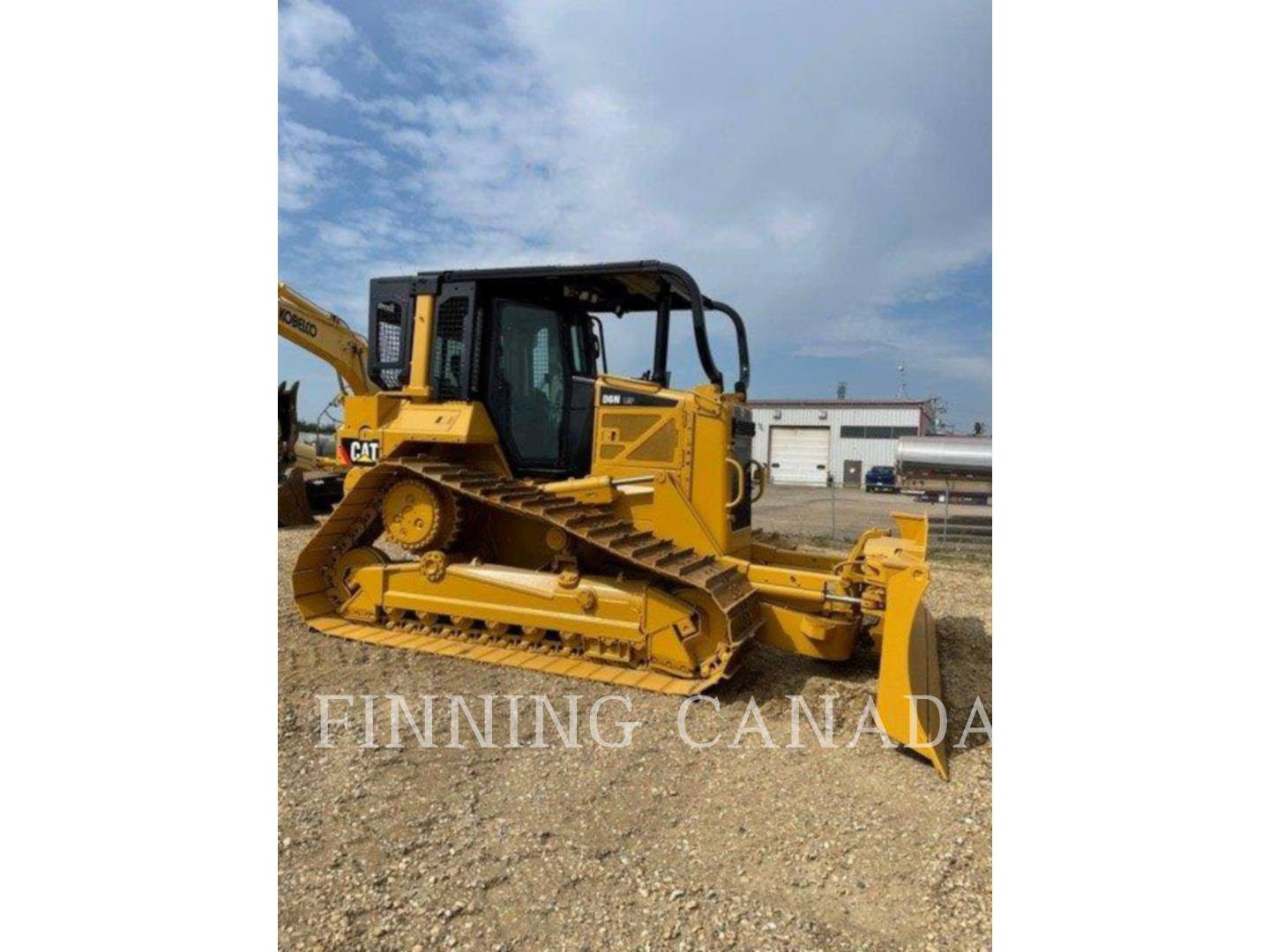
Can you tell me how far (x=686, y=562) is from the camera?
478 cm

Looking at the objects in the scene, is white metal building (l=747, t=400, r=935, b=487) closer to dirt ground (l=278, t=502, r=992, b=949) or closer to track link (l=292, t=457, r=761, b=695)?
track link (l=292, t=457, r=761, b=695)

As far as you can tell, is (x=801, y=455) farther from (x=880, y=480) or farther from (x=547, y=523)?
(x=547, y=523)

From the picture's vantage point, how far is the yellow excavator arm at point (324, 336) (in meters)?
7.02

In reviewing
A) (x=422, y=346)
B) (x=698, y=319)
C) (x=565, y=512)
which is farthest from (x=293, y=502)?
(x=698, y=319)

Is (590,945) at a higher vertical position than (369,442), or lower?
lower

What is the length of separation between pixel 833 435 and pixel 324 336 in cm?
3007

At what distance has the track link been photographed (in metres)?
4.56

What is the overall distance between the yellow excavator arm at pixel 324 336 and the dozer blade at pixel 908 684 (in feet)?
17.3

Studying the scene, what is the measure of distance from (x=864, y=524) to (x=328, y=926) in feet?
51.0

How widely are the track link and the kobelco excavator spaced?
46.5 inches

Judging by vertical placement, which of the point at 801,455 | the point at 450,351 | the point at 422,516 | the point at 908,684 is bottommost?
the point at 908,684

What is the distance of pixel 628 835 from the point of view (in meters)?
2.92

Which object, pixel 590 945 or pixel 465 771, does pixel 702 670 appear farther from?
pixel 590 945

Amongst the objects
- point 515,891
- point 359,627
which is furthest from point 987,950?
point 359,627
